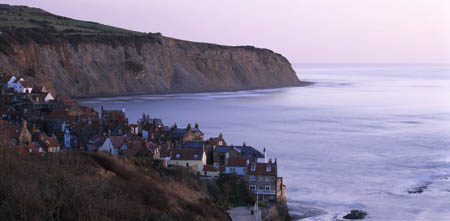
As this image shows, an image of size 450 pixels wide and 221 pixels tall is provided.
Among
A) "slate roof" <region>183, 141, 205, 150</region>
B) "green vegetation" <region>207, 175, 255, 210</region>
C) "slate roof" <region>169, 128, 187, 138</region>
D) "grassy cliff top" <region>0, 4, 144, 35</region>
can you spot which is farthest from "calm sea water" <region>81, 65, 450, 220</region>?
"grassy cliff top" <region>0, 4, 144, 35</region>

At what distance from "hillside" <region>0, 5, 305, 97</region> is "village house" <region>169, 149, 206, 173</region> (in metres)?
49.0

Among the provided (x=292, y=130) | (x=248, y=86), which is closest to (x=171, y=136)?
(x=292, y=130)

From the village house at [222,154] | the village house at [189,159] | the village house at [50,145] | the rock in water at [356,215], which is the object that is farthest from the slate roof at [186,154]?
the rock in water at [356,215]

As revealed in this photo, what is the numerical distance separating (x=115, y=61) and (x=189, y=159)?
246 feet

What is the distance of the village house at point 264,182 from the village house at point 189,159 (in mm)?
2321

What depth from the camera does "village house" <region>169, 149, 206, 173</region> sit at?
28.3 metres

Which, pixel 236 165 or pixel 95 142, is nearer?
pixel 236 165

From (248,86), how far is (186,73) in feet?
54.9

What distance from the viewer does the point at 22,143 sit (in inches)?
1186

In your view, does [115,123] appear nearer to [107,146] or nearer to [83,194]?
[107,146]

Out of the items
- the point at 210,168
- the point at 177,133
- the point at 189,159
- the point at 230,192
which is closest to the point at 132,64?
the point at 177,133

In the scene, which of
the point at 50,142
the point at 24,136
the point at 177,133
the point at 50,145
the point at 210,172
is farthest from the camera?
the point at 177,133

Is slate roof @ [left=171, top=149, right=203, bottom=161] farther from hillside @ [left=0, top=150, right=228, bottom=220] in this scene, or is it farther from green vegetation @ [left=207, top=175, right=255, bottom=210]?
hillside @ [left=0, top=150, right=228, bottom=220]

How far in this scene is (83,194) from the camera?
13.5 metres
